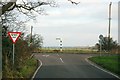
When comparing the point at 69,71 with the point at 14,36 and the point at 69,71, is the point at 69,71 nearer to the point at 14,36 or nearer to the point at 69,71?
the point at 69,71

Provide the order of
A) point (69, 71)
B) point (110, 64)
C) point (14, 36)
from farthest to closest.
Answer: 1. point (110, 64)
2. point (69, 71)
3. point (14, 36)

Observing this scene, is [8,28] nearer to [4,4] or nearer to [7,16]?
[7,16]

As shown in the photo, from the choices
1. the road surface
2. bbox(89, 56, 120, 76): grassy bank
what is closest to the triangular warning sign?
the road surface

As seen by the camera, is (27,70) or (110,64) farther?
(110,64)

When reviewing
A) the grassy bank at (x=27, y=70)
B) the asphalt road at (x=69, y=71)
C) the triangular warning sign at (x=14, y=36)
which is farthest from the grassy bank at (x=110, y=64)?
the triangular warning sign at (x=14, y=36)

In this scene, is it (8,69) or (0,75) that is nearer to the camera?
(0,75)

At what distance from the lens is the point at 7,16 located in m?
24.7

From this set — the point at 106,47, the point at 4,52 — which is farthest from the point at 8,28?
the point at 106,47

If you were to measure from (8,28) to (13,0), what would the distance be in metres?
3.64

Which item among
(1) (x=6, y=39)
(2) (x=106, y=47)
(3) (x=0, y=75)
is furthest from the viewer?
(2) (x=106, y=47)

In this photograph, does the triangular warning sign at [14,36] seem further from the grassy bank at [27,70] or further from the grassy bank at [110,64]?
the grassy bank at [110,64]

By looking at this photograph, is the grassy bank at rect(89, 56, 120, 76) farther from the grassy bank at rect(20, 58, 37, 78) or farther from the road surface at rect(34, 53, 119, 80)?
the grassy bank at rect(20, 58, 37, 78)

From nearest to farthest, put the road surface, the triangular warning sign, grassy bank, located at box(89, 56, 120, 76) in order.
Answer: the triangular warning sign < the road surface < grassy bank, located at box(89, 56, 120, 76)

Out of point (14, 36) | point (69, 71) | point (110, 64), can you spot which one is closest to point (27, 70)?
point (69, 71)
